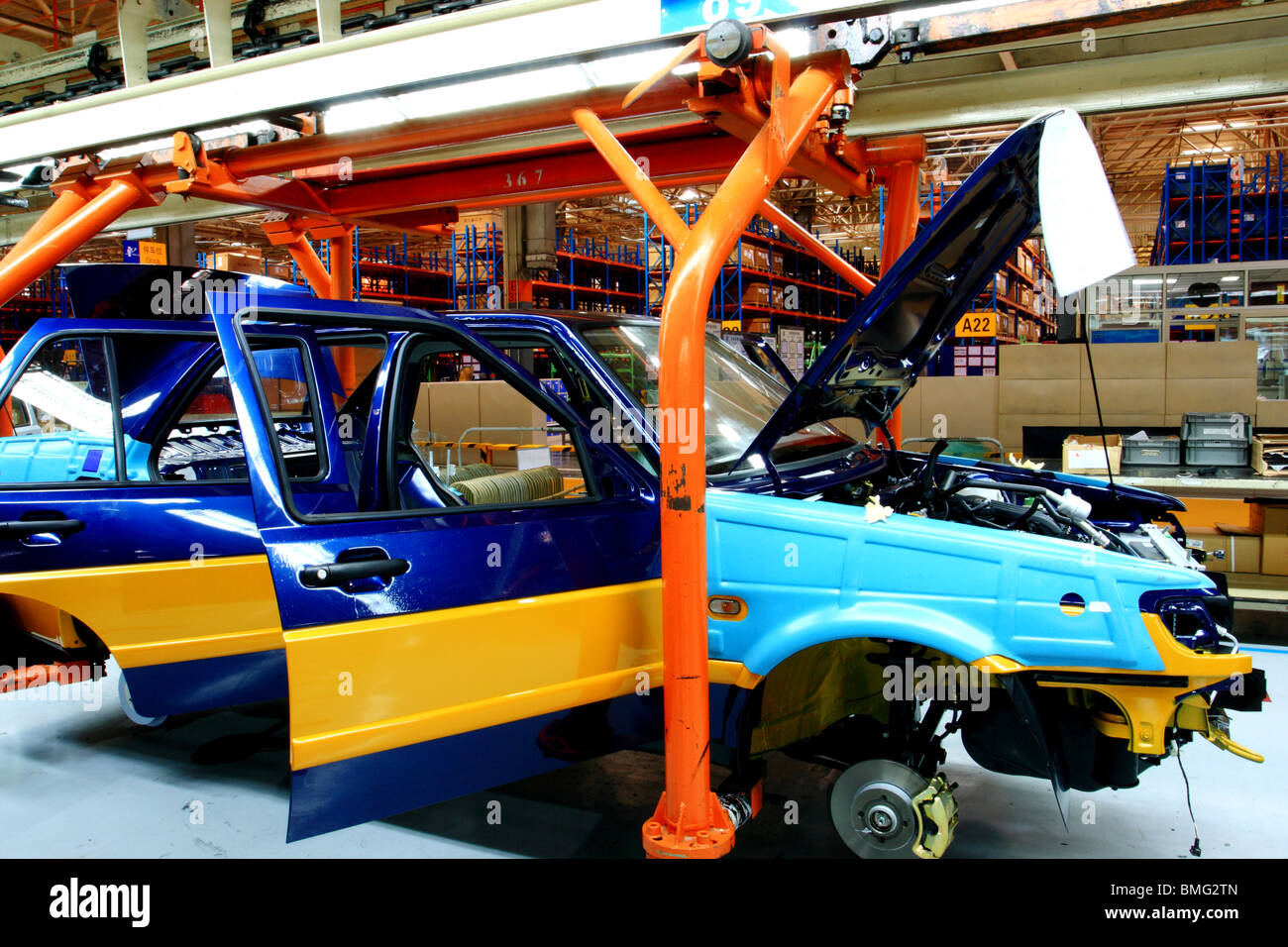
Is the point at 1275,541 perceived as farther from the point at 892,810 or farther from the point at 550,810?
the point at 550,810

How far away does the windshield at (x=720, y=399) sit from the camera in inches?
117

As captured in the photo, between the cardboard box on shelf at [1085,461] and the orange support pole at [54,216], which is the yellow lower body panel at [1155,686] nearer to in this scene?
the cardboard box on shelf at [1085,461]

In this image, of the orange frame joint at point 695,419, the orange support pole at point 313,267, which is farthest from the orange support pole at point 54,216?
the orange frame joint at point 695,419

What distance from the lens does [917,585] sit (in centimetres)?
240

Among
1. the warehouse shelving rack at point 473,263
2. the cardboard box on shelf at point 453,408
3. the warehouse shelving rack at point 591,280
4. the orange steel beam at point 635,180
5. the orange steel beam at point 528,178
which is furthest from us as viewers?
the warehouse shelving rack at point 473,263

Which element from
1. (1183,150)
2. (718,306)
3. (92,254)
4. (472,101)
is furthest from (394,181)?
(92,254)

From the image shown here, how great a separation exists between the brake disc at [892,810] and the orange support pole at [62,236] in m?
4.13

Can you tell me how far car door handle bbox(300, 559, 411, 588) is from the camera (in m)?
2.32

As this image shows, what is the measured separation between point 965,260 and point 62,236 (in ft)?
13.5

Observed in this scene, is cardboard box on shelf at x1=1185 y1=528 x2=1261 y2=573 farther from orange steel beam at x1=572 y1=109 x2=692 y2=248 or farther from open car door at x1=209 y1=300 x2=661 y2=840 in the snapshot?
orange steel beam at x1=572 y1=109 x2=692 y2=248

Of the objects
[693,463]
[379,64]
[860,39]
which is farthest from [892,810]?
[379,64]

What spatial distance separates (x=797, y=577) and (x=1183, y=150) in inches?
889

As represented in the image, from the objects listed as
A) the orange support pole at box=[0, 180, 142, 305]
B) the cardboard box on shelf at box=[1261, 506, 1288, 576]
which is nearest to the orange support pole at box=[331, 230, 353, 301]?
the orange support pole at box=[0, 180, 142, 305]

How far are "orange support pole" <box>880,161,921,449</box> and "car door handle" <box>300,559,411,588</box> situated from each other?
236 centimetres
